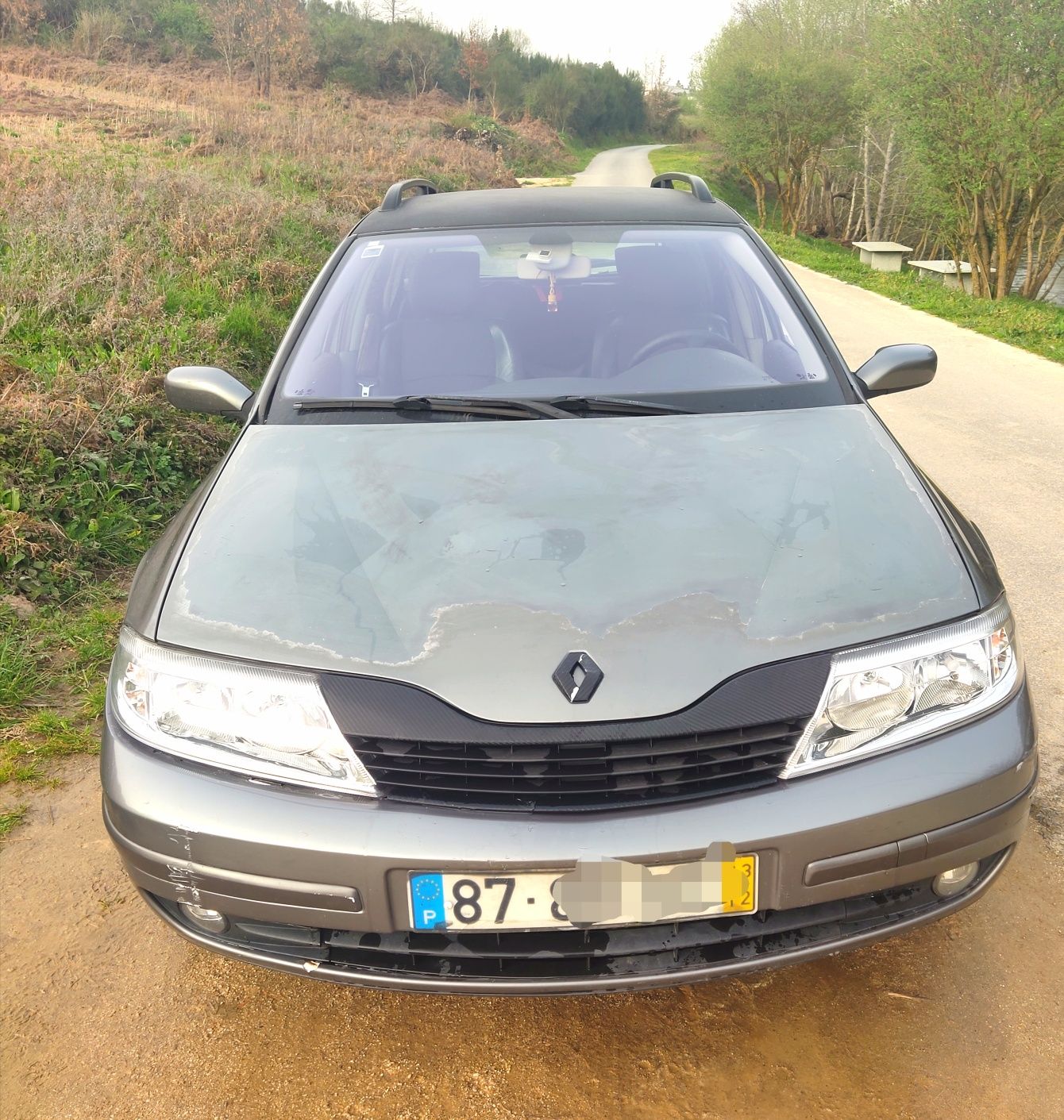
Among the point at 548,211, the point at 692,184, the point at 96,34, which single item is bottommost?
the point at 548,211

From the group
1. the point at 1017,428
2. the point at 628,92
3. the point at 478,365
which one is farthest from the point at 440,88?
the point at 478,365

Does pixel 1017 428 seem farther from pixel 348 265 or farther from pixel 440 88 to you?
pixel 440 88

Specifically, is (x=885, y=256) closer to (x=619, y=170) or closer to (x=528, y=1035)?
(x=528, y=1035)

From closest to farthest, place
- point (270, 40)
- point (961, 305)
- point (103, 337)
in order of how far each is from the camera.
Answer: point (103, 337) < point (961, 305) < point (270, 40)

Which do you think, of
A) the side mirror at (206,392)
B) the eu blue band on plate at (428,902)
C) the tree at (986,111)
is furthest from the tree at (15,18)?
the eu blue band on plate at (428,902)

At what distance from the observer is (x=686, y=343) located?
275cm

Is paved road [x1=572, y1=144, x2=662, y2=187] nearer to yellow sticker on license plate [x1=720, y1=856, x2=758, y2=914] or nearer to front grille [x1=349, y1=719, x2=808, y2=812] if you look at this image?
front grille [x1=349, y1=719, x2=808, y2=812]

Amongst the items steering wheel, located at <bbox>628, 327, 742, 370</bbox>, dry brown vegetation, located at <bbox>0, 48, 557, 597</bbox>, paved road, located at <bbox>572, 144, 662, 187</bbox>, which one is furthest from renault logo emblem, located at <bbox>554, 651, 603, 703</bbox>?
paved road, located at <bbox>572, 144, 662, 187</bbox>

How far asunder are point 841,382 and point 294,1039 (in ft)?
6.83

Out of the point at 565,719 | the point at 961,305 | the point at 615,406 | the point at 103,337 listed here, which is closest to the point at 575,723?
the point at 565,719

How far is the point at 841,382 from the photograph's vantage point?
2.60m

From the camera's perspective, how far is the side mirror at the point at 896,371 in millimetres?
2740

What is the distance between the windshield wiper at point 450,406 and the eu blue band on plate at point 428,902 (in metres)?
1.27

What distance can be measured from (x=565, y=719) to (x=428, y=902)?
1.23 feet
